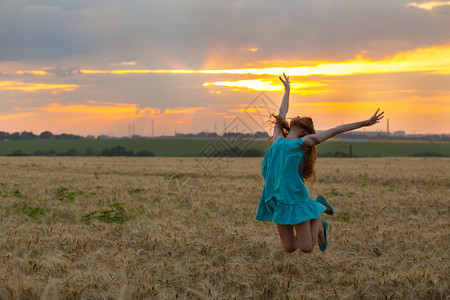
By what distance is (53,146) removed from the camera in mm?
88438

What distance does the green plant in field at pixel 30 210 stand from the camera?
33.3 ft

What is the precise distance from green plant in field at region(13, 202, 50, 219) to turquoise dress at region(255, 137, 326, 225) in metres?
6.56

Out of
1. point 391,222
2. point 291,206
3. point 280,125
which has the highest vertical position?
point 280,125

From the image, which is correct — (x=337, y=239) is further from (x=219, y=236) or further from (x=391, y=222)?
(x=391, y=222)

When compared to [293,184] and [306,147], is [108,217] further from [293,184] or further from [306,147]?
[306,147]

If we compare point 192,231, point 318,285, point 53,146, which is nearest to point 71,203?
point 192,231

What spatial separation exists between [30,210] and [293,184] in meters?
7.73

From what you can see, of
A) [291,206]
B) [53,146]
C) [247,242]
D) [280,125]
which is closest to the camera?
[291,206]

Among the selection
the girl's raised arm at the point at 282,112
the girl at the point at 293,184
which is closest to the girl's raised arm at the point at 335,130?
the girl at the point at 293,184

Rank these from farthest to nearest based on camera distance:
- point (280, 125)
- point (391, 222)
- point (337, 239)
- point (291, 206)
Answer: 1. point (391, 222)
2. point (337, 239)
3. point (280, 125)
4. point (291, 206)

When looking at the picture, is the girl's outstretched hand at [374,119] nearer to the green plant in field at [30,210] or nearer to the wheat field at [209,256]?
the wheat field at [209,256]

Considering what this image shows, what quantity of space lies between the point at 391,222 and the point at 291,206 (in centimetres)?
476

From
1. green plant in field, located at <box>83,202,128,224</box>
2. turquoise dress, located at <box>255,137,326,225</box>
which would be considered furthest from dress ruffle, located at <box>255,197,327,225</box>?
green plant in field, located at <box>83,202,128,224</box>

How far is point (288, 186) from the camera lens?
5906 mm
